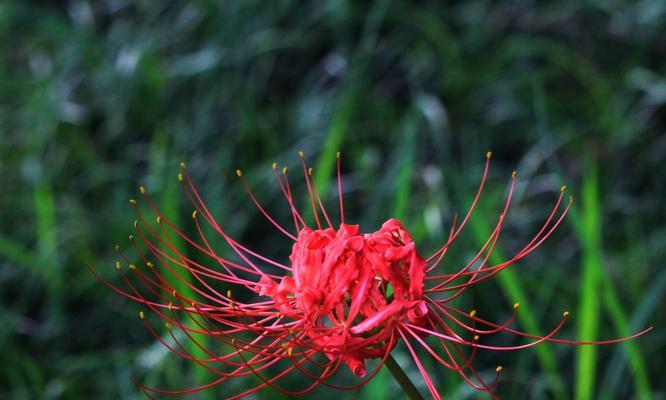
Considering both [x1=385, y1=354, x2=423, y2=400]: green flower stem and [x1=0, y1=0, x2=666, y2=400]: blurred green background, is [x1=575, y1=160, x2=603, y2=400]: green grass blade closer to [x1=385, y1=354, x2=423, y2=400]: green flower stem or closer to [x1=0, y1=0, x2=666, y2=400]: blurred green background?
[x1=0, y1=0, x2=666, y2=400]: blurred green background

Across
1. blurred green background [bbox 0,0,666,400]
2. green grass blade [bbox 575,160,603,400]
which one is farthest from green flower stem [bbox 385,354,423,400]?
blurred green background [bbox 0,0,666,400]

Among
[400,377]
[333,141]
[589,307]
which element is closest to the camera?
[400,377]

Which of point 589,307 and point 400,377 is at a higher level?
point 400,377

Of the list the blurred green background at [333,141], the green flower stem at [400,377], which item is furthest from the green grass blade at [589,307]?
the green flower stem at [400,377]

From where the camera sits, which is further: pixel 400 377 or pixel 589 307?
pixel 589 307

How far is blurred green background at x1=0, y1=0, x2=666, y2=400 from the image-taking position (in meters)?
2.32

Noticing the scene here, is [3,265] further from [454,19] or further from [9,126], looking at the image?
[454,19]

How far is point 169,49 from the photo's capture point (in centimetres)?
355

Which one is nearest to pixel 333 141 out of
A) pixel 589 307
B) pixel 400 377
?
pixel 589 307

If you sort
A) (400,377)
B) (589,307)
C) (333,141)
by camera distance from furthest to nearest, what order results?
(333,141) < (589,307) < (400,377)

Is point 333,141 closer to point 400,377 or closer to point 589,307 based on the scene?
point 589,307

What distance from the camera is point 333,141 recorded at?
2.43 m

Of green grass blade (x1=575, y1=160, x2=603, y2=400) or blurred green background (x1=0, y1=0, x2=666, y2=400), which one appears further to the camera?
blurred green background (x1=0, y1=0, x2=666, y2=400)

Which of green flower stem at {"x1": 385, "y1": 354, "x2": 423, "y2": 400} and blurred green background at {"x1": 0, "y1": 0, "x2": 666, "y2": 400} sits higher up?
green flower stem at {"x1": 385, "y1": 354, "x2": 423, "y2": 400}
